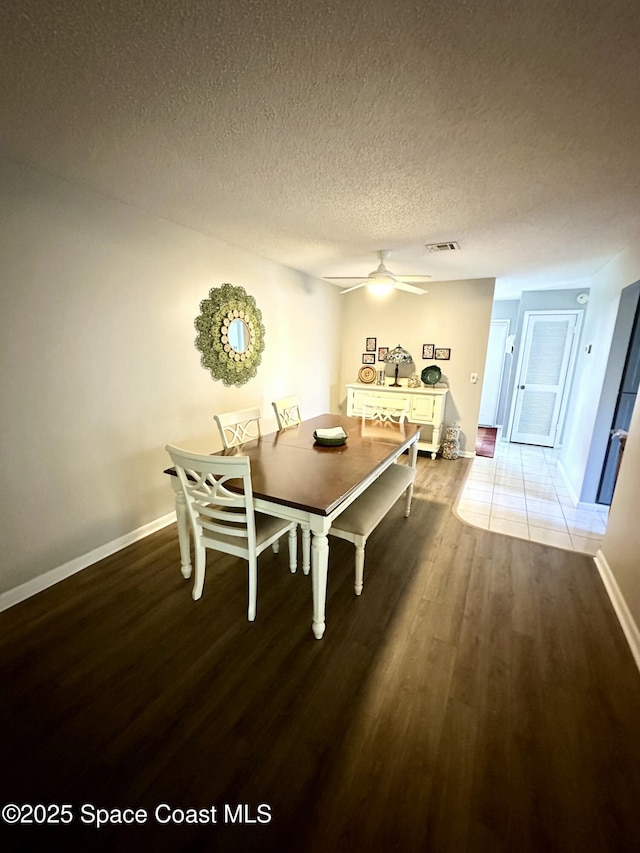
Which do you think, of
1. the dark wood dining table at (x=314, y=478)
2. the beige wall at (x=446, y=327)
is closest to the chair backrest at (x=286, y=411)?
the dark wood dining table at (x=314, y=478)

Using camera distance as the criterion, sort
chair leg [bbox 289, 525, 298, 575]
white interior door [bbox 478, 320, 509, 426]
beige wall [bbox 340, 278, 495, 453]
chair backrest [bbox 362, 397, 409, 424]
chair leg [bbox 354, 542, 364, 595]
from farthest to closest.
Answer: white interior door [bbox 478, 320, 509, 426], beige wall [bbox 340, 278, 495, 453], chair backrest [bbox 362, 397, 409, 424], chair leg [bbox 289, 525, 298, 575], chair leg [bbox 354, 542, 364, 595]

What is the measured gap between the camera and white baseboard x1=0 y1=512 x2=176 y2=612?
191 centimetres

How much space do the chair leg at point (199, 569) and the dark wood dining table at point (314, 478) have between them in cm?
22

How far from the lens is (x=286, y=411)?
3150 millimetres

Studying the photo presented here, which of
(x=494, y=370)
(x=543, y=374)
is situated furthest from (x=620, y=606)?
(x=494, y=370)

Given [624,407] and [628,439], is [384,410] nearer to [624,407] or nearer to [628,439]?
[628,439]

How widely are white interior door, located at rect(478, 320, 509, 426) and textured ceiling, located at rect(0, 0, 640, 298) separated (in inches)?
160

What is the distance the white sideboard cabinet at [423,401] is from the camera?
451 cm

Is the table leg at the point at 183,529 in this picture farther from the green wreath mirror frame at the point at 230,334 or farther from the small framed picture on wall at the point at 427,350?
the small framed picture on wall at the point at 427,350

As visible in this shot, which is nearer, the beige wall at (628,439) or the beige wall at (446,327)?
the beige wall at (628,439)

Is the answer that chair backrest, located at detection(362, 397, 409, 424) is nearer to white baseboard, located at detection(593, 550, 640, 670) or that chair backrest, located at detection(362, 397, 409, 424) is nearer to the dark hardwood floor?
the dark hardwood floor

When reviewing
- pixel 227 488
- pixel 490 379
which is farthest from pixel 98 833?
pixel 490 379

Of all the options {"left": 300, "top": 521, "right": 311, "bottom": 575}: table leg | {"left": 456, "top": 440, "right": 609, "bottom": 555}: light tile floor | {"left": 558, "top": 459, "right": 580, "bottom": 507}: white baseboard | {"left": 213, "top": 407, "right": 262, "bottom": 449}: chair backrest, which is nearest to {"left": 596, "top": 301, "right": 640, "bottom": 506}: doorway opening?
{"left": 558, "top": 459, "right": 580, "bottom": 507}: white baseboard

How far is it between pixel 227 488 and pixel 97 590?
109cm
